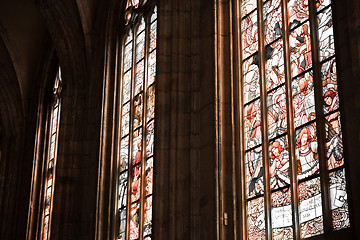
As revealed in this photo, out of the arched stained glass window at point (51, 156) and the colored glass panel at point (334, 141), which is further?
the arched stained glass window at point (51, 156)

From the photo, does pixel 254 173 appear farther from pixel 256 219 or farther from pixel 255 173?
pixel 256 219

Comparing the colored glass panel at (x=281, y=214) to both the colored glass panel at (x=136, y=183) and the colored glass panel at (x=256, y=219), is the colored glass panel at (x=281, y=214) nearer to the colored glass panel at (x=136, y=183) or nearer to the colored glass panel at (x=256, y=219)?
the colored glass panel at (x=256, y=219)

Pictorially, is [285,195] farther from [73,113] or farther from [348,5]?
[73,113]

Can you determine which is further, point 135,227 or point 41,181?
point 41,181

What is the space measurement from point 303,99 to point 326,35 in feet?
2.98

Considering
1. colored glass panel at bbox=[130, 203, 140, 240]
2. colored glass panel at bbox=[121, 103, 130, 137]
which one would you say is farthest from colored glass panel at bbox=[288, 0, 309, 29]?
colored glass panel at bbox=[121, 103, 130, 137]

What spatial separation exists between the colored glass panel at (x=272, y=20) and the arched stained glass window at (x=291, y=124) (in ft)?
0.05

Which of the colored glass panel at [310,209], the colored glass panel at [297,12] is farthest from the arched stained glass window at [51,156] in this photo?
the colored glass panel at [310,209]

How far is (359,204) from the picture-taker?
8.02 m

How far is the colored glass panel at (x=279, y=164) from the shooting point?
32.4 ft

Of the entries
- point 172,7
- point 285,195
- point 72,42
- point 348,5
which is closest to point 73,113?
point 72,42

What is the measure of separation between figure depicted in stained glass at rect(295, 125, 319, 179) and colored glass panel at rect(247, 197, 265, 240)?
2.82 ft

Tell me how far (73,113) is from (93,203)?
2.64 m

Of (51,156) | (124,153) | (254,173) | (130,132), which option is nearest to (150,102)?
(130,132)
